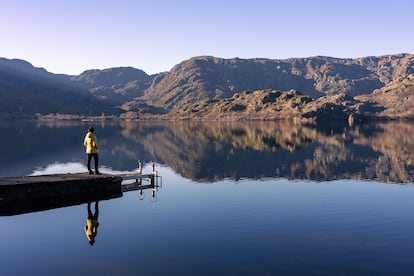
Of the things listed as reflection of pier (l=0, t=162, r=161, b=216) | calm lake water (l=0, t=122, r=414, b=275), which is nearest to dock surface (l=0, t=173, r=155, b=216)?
reflection of pier (l=0, t=162, r=161, b=216)

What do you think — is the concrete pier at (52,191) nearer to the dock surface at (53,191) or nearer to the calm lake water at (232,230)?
the dock surface at (53,191)

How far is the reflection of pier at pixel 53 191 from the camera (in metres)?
34.8

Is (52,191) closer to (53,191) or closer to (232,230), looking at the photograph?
(53,191)

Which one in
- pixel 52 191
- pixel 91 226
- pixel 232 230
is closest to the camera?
pixel 232 230

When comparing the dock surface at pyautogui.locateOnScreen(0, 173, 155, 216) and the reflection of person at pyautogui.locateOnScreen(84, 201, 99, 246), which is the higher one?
the dock surface at pyautogui.locateOnScreen(0, 173, 155, 216)

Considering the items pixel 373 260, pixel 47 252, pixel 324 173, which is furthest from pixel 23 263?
pixel 324 173

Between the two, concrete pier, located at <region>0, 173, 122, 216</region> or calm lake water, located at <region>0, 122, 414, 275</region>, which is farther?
concrete pier, located at <region>0, 173, 122, 216</region>

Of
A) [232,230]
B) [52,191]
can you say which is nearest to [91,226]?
[52,191]

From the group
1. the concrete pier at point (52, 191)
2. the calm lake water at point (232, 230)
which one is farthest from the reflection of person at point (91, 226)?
the concrete pier at point (52, 191)

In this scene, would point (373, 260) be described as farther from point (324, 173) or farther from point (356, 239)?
point (324, 173)

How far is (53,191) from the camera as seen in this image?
122 ft

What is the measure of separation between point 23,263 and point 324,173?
49.7 metres

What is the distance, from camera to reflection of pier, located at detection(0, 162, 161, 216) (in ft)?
114

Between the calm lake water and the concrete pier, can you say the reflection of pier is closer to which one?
the concrete pier
